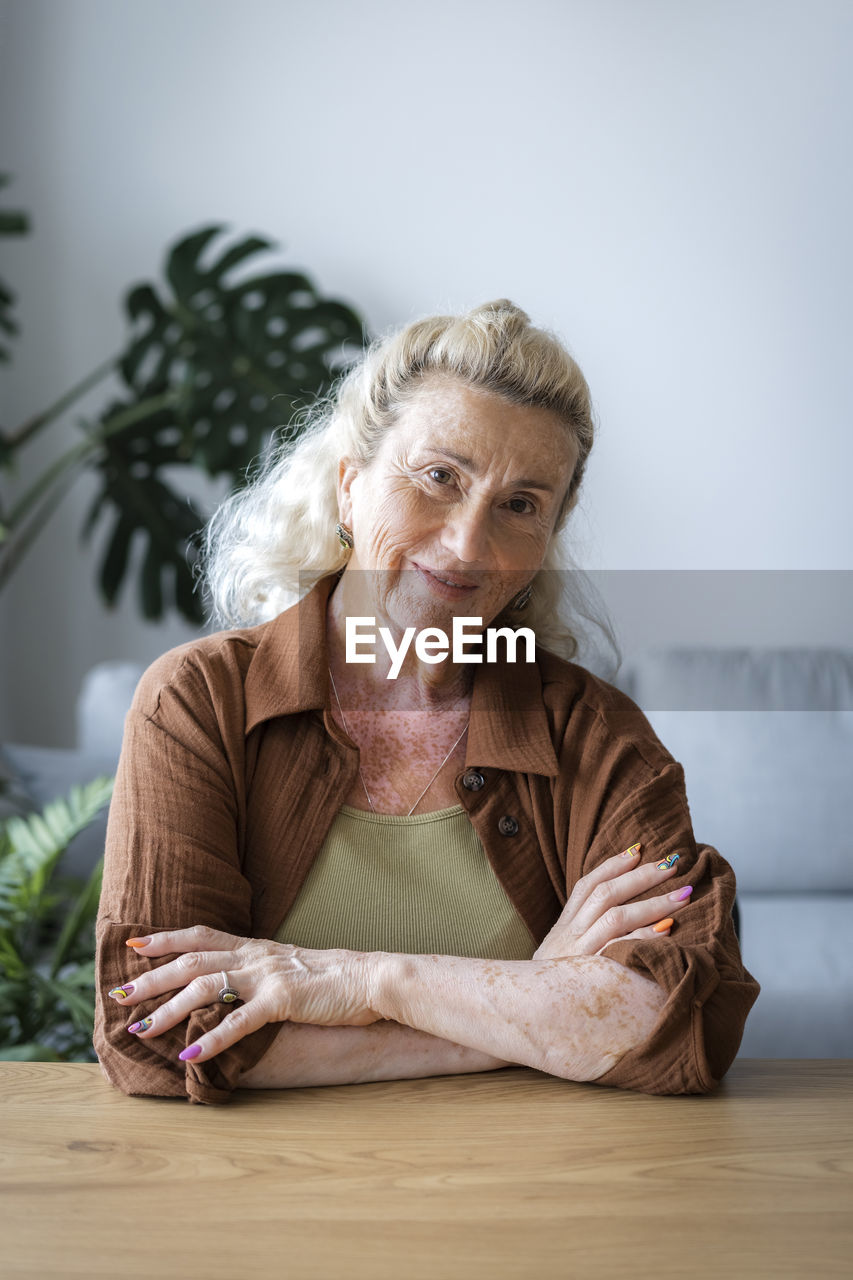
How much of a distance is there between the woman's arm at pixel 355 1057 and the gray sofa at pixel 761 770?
1566 millimetres

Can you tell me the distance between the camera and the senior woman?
41.6 inches

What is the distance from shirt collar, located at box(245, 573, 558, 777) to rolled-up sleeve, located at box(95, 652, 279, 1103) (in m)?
0.08

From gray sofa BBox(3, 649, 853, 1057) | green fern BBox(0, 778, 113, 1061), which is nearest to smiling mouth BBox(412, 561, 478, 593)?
green fern BBox(0, 778, 113, 1061)

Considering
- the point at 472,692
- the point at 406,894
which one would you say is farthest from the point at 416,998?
the point at 472,692

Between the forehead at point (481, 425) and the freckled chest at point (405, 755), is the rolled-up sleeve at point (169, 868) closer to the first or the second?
the freckled chest at point (405, 755)

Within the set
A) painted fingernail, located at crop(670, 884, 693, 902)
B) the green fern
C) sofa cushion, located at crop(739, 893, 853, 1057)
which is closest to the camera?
painted fingernail, located at crop(670, 884, 693, 902)

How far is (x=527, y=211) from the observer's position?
3635 mm

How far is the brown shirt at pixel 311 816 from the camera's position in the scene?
1052 millimetres

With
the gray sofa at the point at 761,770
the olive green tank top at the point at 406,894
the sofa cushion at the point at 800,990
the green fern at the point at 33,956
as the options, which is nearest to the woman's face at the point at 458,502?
the olive green tank top at the point at 406,894

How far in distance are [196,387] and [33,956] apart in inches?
71.4

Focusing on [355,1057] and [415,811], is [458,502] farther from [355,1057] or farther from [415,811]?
[355,1057]

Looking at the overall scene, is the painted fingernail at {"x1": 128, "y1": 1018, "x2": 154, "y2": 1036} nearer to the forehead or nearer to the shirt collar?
the shirt collar

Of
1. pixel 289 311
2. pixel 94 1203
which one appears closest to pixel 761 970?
pixel 94 1203

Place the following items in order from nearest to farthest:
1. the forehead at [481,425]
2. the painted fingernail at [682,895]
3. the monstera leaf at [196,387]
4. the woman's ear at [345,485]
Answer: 1. the painted fingernail at [682,895]
2. the forehead at [481,425]
3. the woman's ear at [345,485]
4. the monstera leaf at [196,387]
